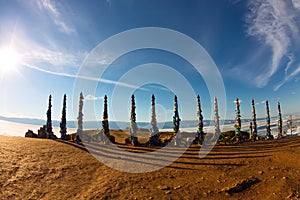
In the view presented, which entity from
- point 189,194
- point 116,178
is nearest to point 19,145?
point 116,178

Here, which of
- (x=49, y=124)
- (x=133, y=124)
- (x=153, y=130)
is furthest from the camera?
(x=49, y=124)

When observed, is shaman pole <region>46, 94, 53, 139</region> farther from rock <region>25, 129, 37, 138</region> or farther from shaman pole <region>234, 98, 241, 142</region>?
shaman pole <region>234, 98, 241, 142</region>

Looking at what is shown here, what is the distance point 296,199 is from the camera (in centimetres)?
1278

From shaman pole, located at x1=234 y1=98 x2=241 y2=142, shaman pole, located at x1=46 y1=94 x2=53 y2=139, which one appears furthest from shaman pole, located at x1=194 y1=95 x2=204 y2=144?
shaman pole, located at x1=46 y1=94 x2=53 y2=139

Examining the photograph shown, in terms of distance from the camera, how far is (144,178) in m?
17.5

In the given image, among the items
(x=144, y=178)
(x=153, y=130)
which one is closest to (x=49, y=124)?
(x=153, y=130)

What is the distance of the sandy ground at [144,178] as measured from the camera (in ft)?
46.8

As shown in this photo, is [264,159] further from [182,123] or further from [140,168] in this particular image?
[182,123]

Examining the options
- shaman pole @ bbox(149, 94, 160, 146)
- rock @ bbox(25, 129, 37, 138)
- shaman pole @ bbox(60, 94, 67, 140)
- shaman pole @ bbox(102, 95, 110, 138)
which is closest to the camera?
shaman pole @ bbox(149, 94, 160, 146)

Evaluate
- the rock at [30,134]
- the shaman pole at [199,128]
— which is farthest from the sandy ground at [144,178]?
the rock at [30,134]

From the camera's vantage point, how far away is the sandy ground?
14266 millimetres

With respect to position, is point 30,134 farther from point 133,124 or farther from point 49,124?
point 133,124

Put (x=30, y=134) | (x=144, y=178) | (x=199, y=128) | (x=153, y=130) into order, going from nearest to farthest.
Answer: (x=144, y=178) < (x=153, y=130) < (x=199, y=128) < (x=30, y=134)

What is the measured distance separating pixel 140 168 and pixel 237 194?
9.46 metres
